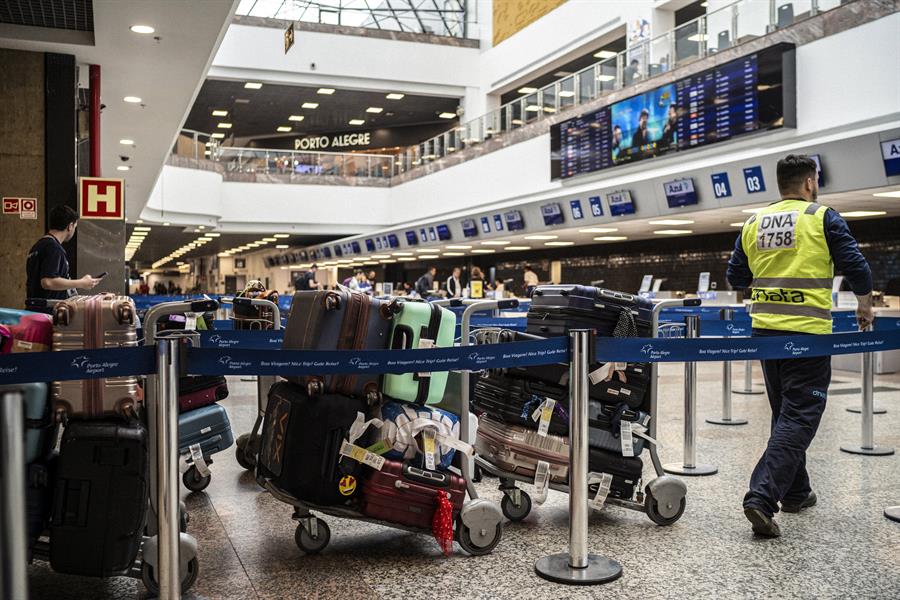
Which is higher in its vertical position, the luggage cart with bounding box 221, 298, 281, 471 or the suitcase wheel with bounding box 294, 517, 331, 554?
the luggage cart with bounding box 221, 298, 281, 471

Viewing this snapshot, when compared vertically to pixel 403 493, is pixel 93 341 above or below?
above

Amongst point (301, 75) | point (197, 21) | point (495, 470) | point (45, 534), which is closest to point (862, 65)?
point (197, 21)

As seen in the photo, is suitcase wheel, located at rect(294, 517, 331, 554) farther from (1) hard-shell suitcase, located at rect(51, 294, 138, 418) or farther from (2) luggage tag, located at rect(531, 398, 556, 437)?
(2) luggage tag, located at rect(531, 398, 556, 437)

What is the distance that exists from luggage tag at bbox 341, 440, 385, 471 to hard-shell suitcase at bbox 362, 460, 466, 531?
36 millimetres

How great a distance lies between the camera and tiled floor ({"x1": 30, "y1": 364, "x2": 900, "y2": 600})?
3260 mm

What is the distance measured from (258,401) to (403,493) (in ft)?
8.31

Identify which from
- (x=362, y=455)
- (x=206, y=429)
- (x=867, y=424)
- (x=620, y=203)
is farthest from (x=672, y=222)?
(x=362, y=455)

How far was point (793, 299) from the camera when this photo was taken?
4.12m

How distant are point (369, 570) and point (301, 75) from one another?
2658 cm

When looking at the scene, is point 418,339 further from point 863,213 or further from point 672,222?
point 672,222

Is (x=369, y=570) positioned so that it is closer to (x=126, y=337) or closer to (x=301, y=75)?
(x=126, y=337)

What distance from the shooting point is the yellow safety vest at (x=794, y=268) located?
4.05m

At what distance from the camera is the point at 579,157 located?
17.0 meters

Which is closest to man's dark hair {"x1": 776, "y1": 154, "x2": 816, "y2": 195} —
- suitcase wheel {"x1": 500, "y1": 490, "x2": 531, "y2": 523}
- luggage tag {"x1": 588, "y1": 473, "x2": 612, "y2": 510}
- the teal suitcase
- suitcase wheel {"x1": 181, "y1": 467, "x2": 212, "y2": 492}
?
luggage tag {"x1": 588, "y1": 473, "x2": 612, "y2": 510}
